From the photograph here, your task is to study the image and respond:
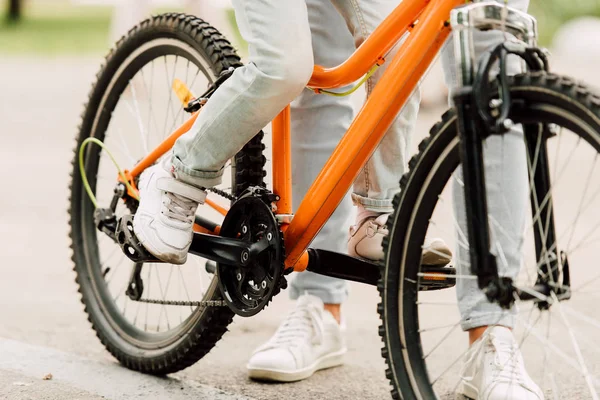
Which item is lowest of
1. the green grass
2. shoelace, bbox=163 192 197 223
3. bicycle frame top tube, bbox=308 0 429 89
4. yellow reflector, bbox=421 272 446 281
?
yellow reflector, bbox=421 272 446 281

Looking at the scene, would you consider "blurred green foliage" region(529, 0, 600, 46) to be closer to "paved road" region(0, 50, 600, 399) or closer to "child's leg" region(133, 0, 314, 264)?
"paved road" region(0, 50, 600, 399)

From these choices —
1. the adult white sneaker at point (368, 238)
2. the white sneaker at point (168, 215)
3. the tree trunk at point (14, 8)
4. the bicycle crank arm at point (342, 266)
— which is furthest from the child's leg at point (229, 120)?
the tree trunk at point (14, 8)

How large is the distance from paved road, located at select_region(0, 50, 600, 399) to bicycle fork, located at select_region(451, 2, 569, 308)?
1.04 meters

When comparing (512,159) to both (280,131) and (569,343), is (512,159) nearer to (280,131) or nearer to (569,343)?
(280,131)

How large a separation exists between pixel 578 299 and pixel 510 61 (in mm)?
1581

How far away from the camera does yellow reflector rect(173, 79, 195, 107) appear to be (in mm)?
3129

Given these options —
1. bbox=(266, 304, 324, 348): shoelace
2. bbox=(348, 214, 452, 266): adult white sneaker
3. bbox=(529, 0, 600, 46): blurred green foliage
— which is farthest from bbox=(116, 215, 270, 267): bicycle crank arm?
bbox=(529, 0, 600, 46): blurred green foliage

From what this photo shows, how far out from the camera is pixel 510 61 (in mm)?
2711

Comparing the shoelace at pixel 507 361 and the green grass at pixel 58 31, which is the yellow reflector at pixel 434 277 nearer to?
the shoelace at pixel 507 361

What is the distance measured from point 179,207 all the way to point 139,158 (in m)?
0.69

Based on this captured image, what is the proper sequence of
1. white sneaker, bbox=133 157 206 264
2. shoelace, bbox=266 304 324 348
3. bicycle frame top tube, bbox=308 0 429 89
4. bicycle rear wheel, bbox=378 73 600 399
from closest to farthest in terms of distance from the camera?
bicycle rear wheel, bbox=378 73 600 399 → bicycle frame top tube, bbox=308 0 429 89 → white sneaker, bbox=133 157 206 264 → shoelace, bbox=266 304 324 348

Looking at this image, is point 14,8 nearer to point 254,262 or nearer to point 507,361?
point 254,262

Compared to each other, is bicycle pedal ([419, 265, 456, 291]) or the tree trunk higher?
the tree trunk

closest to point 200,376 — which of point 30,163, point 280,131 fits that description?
point 280,131
